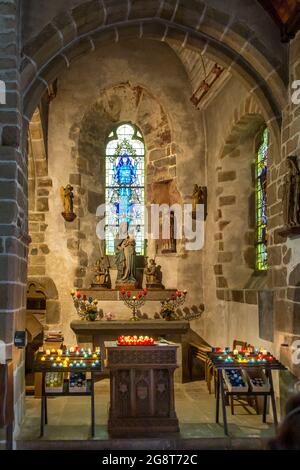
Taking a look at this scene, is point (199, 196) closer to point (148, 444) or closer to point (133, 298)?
point (133, 298)

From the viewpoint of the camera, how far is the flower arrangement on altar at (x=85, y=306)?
1004cm

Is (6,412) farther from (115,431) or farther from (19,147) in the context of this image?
(19,147)

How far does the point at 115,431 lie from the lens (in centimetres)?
656

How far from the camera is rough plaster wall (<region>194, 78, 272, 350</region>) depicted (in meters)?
9.13

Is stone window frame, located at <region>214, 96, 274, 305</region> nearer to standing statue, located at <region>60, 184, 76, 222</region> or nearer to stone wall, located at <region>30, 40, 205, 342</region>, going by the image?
stone wall, located at <region>30, 40, 205, 342</region>

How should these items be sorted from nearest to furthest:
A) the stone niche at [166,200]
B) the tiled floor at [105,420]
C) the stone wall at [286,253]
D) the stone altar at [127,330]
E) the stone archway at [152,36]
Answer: the tiled floor at [105,420]
the stone wall at [286,253]
the stone archway at [152,36]
the stone altar at [127,330]
the stone niche at [166,200]

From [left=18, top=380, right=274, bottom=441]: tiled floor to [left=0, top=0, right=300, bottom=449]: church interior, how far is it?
0.13 ft

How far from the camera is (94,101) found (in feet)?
37.1

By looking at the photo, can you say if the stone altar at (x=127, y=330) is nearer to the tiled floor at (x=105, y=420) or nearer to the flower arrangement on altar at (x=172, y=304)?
the flower arrangement on altar at (x=172, y=304)

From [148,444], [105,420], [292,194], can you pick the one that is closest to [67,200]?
[105,420]

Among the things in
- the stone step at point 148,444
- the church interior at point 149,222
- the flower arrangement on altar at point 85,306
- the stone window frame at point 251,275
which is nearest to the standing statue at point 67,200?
the church interior at point 149,222

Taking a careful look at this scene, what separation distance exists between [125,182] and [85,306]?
2875mm

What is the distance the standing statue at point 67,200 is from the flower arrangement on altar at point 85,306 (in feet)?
4.86
